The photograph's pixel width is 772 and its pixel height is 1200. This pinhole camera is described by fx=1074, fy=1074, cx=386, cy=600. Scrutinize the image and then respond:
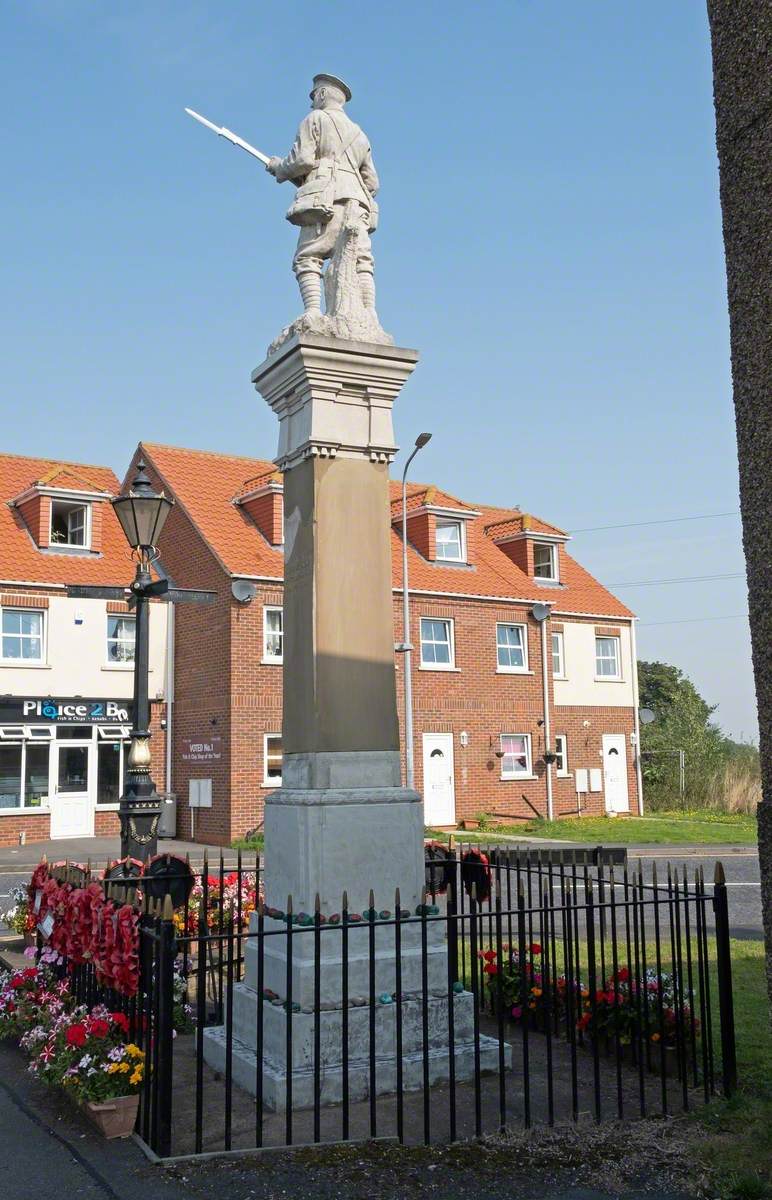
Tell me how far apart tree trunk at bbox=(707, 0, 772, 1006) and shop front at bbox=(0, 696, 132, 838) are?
79.4ft

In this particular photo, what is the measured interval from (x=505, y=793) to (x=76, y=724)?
1192 centimetres

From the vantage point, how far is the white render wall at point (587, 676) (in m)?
33.0

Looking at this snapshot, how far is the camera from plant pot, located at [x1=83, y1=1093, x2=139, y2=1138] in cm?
534

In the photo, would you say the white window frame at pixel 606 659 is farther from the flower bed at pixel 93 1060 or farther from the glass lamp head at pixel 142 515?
the flower bed at pixel 93 1060

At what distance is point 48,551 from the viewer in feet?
89.9

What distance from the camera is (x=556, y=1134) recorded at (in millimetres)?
5477

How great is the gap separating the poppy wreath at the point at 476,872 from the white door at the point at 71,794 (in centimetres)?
1979

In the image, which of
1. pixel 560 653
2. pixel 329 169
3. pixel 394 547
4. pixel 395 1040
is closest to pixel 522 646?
pixel 560 653

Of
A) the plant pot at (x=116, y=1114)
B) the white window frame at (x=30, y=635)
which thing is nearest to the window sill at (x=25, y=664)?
the white window frame at (x=30, y=635)

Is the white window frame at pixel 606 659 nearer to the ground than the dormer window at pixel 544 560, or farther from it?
nearer to the ground

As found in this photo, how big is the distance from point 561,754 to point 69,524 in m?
15.6

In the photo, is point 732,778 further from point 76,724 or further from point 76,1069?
point 76,1069

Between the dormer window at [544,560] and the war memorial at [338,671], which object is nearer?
the war memorial at [338,671]

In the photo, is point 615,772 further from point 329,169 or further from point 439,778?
point 329,169
